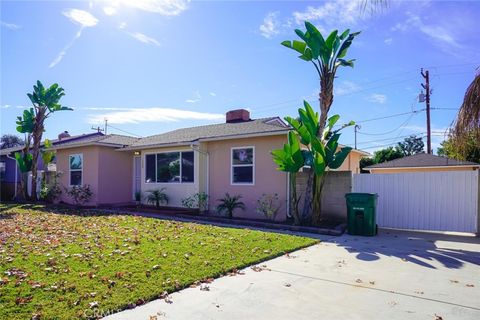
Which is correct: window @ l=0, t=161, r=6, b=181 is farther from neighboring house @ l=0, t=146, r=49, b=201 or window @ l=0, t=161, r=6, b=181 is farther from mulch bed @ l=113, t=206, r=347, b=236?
mulch bed @ l=113, t=206, r=347, b=236

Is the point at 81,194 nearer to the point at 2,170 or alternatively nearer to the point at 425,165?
the point at 2,170

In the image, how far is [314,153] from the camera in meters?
9.99

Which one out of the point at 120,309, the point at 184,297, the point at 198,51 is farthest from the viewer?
the point at 198,51

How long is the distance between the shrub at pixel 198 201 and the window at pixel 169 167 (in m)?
0.75

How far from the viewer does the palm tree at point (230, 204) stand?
1228 cm

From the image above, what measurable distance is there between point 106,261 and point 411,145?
47.8m

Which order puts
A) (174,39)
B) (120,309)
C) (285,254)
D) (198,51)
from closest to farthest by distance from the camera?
(120,309) → (285,254) → (174,39) → (198,51)

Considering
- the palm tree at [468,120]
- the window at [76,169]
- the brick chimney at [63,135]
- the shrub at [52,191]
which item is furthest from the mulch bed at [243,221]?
the brick chimney at [63,135]

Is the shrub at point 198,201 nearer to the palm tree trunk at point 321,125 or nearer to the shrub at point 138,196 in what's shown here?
the shrub at point 138,196

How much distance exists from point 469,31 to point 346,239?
19.7 feet

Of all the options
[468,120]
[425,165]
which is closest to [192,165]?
[468,120]

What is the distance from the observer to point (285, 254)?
6.87m

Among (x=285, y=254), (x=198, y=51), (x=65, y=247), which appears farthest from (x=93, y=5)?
(x=285, y=254)

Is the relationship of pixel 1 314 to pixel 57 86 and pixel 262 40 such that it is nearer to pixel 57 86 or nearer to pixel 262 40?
pixel 262 40
